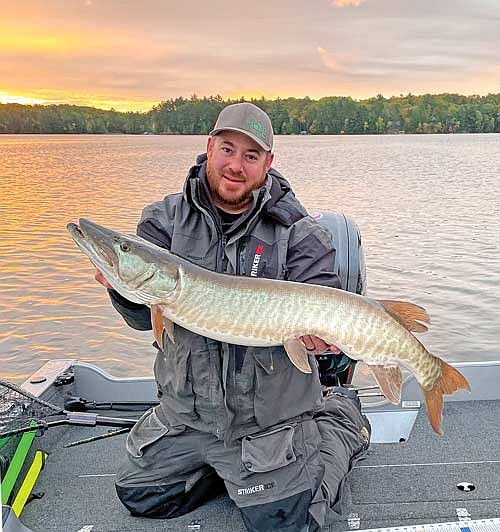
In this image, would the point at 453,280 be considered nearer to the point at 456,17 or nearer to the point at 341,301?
the point at 341,301

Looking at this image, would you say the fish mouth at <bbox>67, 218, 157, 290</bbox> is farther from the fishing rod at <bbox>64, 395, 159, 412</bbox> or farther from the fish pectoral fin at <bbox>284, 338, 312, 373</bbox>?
the fishing rod at <bbox>64, 395, 159, 412</bbox>

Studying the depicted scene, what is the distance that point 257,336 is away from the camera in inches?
98.1

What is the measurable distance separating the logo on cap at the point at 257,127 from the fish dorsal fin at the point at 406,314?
2.92 ft

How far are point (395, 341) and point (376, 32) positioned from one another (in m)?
26.7

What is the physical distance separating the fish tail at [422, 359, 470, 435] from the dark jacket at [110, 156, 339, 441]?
53cm

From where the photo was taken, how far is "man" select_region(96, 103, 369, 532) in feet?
8.90

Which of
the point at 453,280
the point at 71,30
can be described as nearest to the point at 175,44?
the point at 71,30

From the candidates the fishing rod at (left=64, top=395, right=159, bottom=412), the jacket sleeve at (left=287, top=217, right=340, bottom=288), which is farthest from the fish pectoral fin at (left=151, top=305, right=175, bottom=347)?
the fishing rod at (left=64, top=395, right=159, bottom=412)

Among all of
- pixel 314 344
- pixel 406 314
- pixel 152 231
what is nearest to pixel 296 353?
pixel 314 344

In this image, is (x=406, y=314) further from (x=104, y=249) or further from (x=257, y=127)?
(x=104, y=249)

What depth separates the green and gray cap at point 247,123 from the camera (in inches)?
112

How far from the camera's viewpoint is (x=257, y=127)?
9.45 feet

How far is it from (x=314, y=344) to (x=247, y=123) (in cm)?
99

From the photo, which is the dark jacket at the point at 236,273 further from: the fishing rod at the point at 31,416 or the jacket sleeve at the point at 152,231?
the fishing rod at the point at 31,416
